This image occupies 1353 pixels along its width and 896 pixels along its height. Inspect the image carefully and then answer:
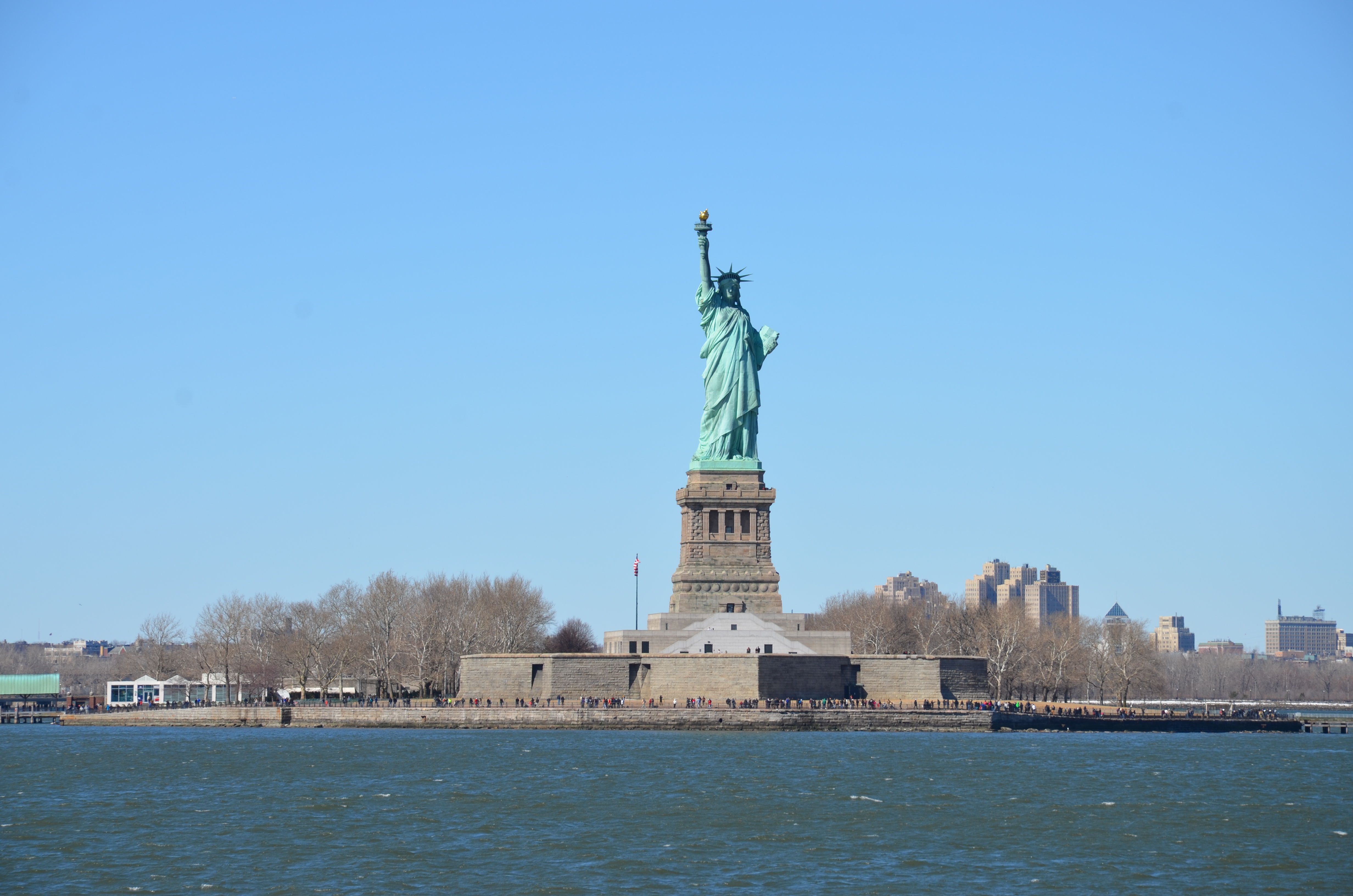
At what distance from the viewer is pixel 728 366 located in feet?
299

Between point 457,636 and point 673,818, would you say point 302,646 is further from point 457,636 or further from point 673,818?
point 673,818

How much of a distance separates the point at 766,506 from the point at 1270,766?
29.1 m

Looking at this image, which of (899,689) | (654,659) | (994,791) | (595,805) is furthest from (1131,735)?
(595,805)

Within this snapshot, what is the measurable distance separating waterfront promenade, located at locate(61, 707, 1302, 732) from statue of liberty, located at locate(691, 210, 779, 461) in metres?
Answer: 16.3

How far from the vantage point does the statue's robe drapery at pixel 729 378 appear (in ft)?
298

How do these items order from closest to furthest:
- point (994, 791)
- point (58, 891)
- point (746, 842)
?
point (58, 891) → point (746, 842) → point (994, 791)

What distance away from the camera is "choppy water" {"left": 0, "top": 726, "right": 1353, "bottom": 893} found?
38.8 m

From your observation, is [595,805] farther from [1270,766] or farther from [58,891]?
[1270,766]

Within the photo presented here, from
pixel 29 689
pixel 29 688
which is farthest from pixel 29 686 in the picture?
pixel 29 689

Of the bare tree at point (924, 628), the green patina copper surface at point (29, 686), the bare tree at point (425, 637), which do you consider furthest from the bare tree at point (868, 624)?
the green patina copper surface at point (29, 686)

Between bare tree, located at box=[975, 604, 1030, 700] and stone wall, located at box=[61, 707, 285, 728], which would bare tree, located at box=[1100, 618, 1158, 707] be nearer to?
bare tree, located at box=[975, 604, 1030, 700]

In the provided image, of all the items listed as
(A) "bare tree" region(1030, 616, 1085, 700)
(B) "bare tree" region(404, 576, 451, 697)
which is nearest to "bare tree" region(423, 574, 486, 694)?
(B) "bare tree" region(404, 576, 451, 697)

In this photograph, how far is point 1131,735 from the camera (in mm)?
85500

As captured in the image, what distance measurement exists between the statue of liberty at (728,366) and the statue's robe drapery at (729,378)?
0.8 inches
